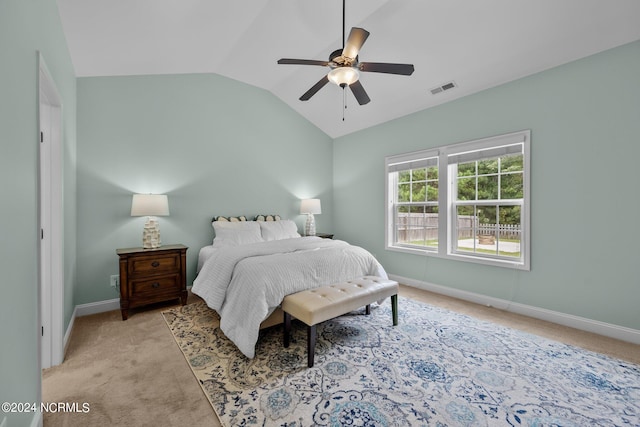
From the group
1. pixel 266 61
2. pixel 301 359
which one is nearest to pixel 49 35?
pixel 266 61

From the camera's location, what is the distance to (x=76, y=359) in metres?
2.30

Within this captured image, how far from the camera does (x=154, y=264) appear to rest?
3305 mm

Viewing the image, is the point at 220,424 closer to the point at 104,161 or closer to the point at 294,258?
the point at 294,258

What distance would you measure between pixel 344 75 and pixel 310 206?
2.90m

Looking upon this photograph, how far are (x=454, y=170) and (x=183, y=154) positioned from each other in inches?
153

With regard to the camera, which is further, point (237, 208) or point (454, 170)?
point (237, 208)

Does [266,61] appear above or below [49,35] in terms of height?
above

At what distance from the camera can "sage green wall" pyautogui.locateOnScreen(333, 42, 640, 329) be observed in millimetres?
2598

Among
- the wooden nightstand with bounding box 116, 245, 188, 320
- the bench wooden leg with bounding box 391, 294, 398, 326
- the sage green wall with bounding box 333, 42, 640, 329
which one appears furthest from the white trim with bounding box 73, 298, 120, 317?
the sage green wall with bounding box 333, 42, 640, 329

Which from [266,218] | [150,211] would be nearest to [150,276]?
[150,211]

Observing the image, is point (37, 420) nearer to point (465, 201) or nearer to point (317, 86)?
point (317, 86)

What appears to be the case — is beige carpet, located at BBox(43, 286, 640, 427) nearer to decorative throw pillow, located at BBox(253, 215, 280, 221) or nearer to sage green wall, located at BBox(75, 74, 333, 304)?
sage green wall, located at BBox(75, 74, 333, 304)

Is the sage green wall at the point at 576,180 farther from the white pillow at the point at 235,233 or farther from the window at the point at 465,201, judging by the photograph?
the white pillow at the point at 235,233

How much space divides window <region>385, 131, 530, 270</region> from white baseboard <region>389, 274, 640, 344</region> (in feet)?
1.54
